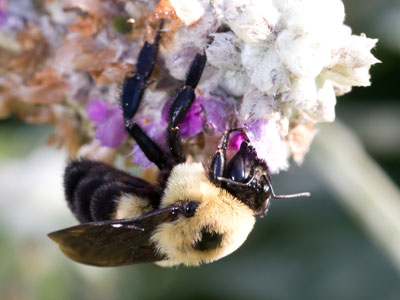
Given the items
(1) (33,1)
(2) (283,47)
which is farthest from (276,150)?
(1) (33,1)

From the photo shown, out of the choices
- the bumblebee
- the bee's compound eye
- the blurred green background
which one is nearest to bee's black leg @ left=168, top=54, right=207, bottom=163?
the bumblebee

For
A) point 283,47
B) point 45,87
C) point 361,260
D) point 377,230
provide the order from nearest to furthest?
point 283,47, point 45,87, point 377,230, point 361,260

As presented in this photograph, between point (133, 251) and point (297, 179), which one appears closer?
point (133, 251)

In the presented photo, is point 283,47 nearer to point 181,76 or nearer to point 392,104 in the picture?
point 181,76

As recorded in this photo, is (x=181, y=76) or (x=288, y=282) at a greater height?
(x=181, y=76)

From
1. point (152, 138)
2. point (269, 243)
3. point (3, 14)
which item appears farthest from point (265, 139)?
point (269, 243)

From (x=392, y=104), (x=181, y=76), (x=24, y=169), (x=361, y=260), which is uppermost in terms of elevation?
(x=181, y=76)

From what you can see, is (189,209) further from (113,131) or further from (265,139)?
(113,131)
